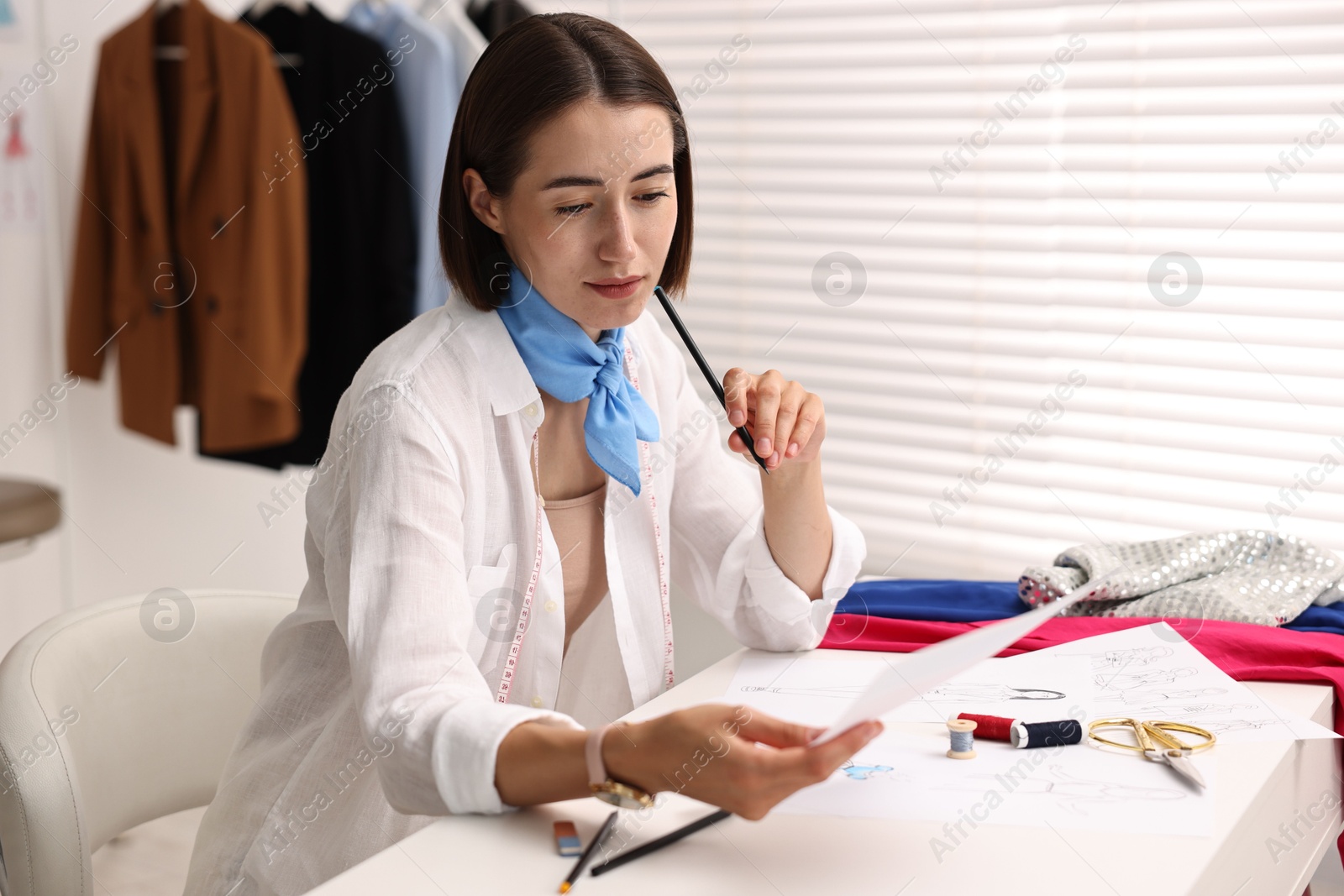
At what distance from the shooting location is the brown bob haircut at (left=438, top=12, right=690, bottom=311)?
1.16 meters

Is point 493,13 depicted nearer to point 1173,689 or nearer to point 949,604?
point 949,604

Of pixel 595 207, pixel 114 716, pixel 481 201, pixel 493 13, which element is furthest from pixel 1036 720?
pixel 493 13

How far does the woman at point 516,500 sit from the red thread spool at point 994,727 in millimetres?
303

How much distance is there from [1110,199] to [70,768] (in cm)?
184

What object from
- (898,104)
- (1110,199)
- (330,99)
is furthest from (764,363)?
(330,99)

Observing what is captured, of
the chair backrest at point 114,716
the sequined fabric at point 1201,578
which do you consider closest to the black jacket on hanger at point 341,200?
the chair backrest at point 114,716

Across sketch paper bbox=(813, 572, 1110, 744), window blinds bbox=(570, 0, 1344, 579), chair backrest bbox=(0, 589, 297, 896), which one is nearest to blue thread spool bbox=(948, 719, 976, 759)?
sketch paper bbox=(813, 572, 1110, 744)

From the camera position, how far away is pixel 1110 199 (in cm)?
207

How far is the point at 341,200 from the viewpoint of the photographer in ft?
8.68

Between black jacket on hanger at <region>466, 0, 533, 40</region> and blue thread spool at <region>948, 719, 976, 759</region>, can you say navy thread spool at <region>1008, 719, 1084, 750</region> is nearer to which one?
blue thread spool at <region>948, 719, 976, 759</region>

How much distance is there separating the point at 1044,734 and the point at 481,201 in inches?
30.9

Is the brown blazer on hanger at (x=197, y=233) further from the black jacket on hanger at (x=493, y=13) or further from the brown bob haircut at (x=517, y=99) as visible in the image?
the brown bob haircut at (x=517, y=99)

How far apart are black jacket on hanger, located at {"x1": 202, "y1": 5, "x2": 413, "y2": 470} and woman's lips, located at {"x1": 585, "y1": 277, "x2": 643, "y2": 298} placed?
1.56 meters

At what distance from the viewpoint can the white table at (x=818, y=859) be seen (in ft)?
2.68
